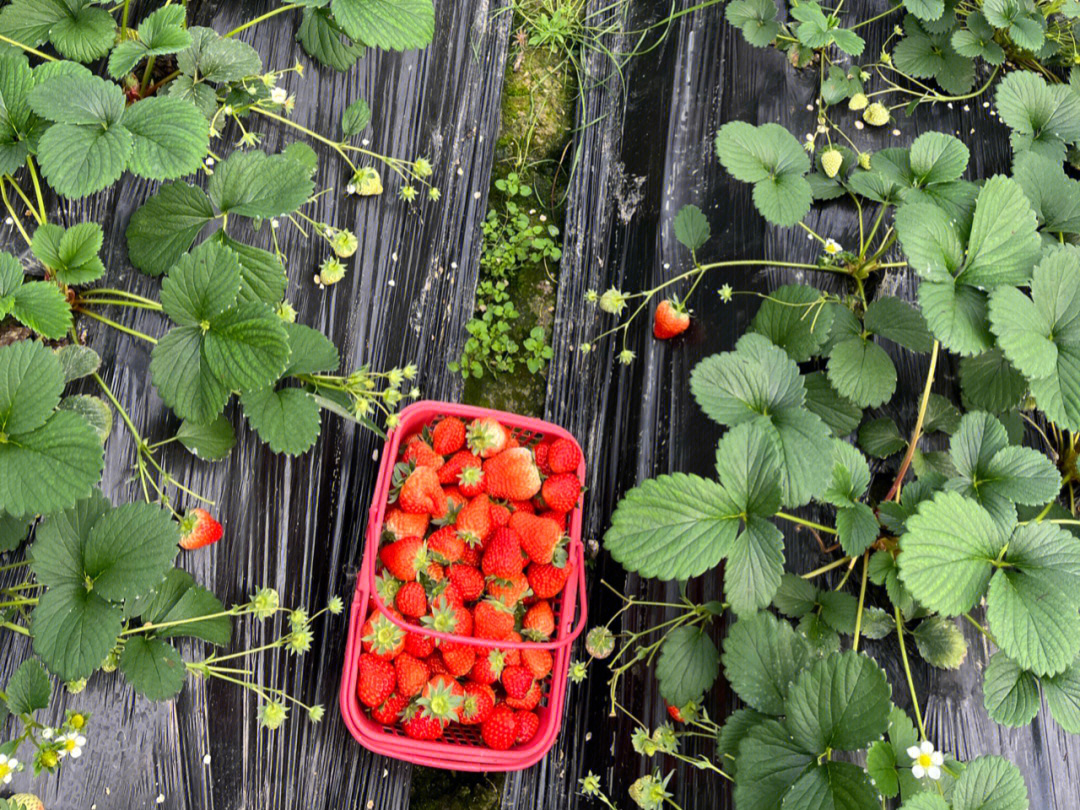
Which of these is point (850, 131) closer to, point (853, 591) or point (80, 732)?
point (853, 591)

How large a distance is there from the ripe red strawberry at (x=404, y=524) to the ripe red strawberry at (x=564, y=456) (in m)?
0.24

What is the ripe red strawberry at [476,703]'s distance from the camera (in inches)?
44.2

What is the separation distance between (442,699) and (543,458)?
1.39ft

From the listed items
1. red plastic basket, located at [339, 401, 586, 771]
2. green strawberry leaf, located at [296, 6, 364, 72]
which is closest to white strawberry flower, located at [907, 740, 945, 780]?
red plastic basket, located at [339, 401, 586, 771]

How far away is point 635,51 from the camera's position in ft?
5.30

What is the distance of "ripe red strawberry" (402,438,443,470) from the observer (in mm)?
1174

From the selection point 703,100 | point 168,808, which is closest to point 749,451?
point 703,100

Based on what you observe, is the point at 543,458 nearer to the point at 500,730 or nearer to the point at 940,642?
the point at 500,730

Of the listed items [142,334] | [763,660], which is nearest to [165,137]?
[142,334]

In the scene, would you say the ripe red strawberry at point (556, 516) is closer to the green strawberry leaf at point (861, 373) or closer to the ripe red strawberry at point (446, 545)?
the ripe red strawberry at point (446, 545)

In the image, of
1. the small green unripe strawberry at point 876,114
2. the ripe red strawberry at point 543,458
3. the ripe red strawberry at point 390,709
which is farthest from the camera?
the small green unripe strawberry at point 876,114

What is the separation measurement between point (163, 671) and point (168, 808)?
0.94ft

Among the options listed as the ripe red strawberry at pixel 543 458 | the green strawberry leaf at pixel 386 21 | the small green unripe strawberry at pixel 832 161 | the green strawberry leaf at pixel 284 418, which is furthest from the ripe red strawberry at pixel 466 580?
the small green unripe strawberry at pixel 832 161

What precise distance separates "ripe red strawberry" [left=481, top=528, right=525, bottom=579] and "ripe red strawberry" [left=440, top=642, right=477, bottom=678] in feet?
0.40
